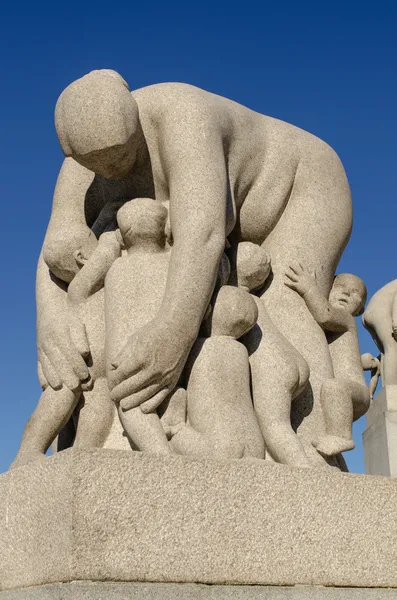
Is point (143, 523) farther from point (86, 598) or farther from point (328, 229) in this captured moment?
point (328, 229)

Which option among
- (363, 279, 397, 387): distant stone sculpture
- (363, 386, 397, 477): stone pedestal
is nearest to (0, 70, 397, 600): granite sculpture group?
(363, 386, 397, 477): stone pedestal

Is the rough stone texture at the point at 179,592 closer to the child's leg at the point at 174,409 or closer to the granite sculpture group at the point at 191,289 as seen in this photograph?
the granite sculpture group at the point at 191,289

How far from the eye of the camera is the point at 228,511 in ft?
13.5

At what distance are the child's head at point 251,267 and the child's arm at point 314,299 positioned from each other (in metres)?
0.16

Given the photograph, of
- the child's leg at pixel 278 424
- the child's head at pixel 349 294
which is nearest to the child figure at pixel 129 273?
the child's leg at pixel 278 424

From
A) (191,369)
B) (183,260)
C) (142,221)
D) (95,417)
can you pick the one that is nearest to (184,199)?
(142,221)

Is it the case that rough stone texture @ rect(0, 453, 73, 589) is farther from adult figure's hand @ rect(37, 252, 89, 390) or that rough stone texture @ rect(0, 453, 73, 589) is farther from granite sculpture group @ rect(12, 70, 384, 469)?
adult figure's hand @ rect(37, 252, 89, 390)

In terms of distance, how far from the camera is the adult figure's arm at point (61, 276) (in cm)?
476

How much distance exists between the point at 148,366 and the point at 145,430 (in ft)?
0.96

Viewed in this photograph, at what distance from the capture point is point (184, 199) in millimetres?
4809

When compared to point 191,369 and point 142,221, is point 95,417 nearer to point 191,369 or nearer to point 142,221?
point 191,369

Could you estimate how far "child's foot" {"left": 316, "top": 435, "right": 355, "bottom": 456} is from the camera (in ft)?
15.9

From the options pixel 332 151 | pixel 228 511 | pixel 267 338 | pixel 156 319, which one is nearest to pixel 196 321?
pixel 156 319

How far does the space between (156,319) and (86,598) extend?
4.47 ft
